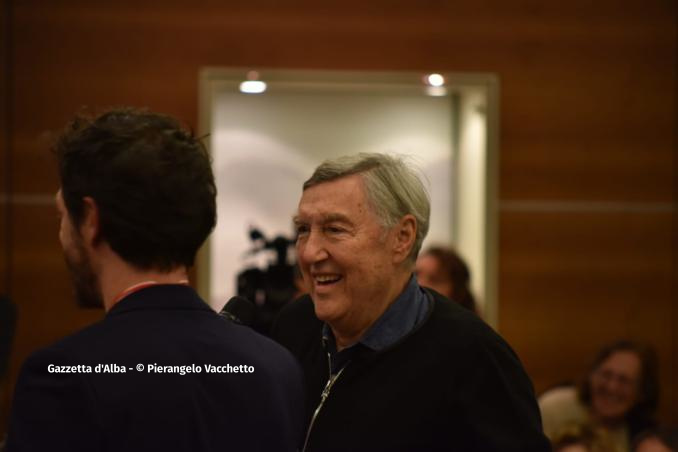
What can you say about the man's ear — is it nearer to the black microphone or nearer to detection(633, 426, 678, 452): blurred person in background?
the black microphone

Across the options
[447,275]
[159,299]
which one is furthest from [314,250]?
[447,275]

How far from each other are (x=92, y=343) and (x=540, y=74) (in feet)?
12.2

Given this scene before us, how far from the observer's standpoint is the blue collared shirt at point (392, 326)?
6.33 feet

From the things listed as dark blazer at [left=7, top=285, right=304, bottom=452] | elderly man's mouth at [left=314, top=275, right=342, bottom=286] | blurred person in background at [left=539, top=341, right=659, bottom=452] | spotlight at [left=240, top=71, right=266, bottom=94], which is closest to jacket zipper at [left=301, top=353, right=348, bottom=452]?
elderly man's mouth at [left=314, top=275, right=342, bottom=286]

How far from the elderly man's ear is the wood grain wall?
2.66m

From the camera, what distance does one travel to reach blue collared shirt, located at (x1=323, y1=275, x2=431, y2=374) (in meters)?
1.93

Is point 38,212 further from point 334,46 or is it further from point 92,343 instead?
point 92,343

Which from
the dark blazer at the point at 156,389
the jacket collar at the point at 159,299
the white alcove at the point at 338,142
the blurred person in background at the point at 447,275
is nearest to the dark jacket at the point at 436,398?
the dark blazer at the point at 156,389

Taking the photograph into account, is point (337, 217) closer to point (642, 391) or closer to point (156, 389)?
point (156, 389)

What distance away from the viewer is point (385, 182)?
1.96 m

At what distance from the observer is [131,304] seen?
4.13 ft

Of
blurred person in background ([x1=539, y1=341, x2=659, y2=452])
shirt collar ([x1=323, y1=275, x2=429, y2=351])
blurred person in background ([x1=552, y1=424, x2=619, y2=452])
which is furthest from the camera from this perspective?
blurred person in background ([x1=539, y1=341, x2=659, y2=452])

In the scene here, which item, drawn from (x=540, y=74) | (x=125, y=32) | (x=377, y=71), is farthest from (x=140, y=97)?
(x=540, y=74)

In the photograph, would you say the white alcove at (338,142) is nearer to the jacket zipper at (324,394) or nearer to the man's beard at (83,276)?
the jacket zipper at (324,394)
